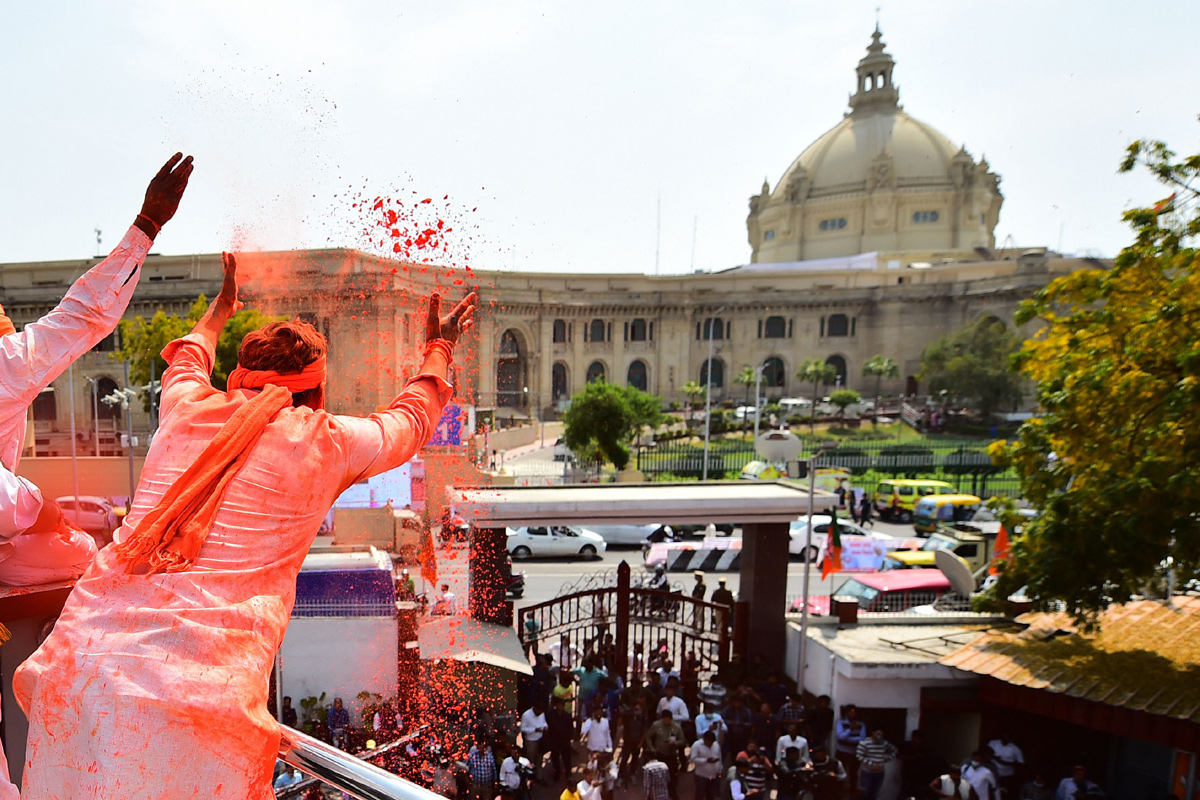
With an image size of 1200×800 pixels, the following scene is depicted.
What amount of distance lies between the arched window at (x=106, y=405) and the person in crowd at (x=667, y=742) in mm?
20670

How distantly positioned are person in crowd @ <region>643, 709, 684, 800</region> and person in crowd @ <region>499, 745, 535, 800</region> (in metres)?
1.24

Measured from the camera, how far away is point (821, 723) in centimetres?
840

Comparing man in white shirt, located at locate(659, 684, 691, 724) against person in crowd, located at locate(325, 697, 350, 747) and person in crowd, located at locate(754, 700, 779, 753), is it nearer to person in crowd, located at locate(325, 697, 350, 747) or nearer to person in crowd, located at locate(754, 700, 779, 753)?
person in crowd, located at locate(754, 700, 779, 753)

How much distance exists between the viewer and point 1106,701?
728 cm

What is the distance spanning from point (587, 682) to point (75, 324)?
7.76 m

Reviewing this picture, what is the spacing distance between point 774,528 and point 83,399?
30.2 meters

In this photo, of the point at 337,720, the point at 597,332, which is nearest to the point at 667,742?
the point at 337,720

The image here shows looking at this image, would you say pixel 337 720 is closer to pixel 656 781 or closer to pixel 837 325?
pixel 656 781

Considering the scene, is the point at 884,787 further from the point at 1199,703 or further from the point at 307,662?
the point at 307,662

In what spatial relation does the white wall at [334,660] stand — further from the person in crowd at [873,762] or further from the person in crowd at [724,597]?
the person in crowd at [873,762]

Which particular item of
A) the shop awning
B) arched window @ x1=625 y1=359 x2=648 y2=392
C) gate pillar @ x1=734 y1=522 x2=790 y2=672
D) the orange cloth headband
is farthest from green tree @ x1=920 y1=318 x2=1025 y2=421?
the orange cloth headband

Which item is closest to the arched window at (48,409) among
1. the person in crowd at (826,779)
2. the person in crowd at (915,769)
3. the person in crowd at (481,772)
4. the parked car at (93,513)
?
the parked car at (93,513)

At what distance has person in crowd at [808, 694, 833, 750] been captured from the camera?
27.3 feet

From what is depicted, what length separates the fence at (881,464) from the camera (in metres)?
28.2
